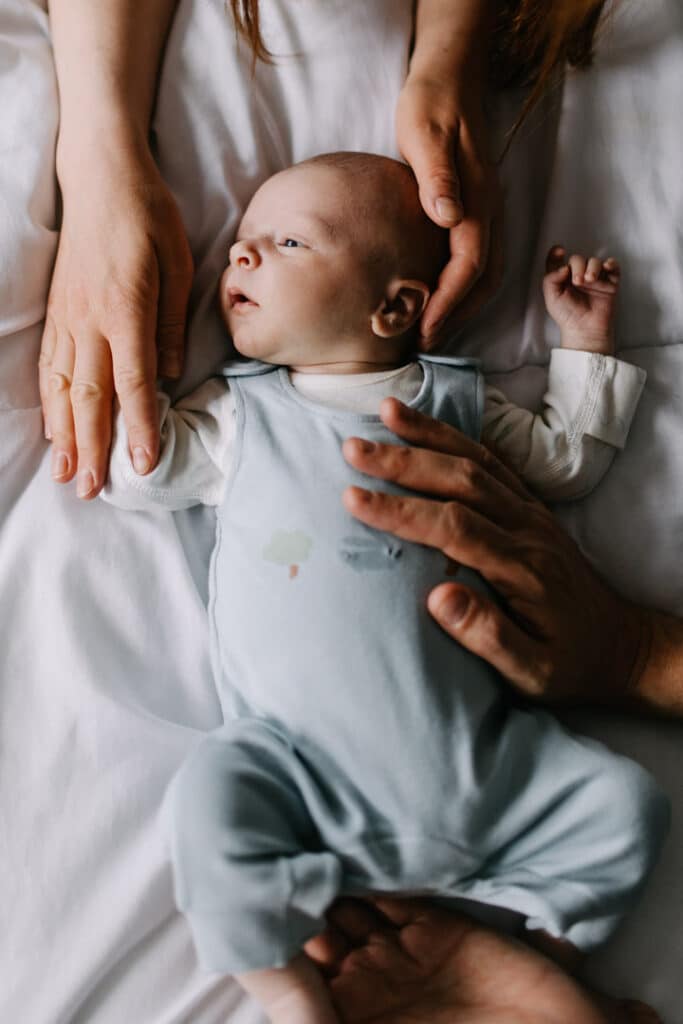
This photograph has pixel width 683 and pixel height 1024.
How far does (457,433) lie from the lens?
88cm

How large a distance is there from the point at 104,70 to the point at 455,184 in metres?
0.37

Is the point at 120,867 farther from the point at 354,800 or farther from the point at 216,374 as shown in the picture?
the point at 216,374

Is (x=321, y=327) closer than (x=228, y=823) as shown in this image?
No

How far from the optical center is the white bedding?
0.79 metres

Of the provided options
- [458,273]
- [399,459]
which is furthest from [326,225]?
[399,459]

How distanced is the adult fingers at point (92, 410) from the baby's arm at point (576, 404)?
0.37m

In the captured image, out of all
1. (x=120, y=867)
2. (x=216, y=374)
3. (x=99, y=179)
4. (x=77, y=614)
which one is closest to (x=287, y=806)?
(x=120, y=867)

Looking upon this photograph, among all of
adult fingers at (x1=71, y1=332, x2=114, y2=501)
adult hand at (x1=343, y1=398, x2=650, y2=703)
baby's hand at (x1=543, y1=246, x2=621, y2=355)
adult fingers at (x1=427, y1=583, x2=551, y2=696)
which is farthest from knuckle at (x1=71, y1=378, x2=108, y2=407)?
baby's hand at (x1=543, y1=246, x2=621, y2=355)

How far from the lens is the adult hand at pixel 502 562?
2.66ft

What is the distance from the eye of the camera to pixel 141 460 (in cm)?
87

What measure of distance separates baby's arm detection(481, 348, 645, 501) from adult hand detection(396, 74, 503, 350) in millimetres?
115

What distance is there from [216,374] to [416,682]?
38 centimetres

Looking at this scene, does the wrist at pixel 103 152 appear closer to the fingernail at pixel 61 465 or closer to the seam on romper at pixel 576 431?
the fingernail at pixel 61 465

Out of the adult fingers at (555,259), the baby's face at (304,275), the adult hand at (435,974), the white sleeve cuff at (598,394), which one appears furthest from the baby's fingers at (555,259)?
the adult hand at (435,974)
